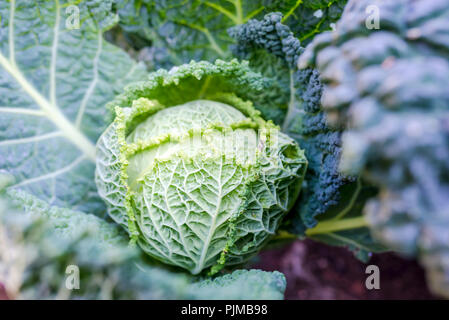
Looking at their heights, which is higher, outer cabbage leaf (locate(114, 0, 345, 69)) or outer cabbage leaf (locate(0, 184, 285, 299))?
outer cabbage leaf (locate(114, 0, 345, 69))

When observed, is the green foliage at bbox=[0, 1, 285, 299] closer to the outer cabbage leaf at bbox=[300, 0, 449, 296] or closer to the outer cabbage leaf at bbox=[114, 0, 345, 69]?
the outer cabbage leaf at bbox=[114, 0, 345, 69]

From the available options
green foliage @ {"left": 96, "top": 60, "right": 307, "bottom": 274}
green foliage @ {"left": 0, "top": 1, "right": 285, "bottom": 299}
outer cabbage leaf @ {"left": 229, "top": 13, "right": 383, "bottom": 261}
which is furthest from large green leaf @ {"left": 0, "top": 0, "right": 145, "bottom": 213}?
outer cabbage leaf @ {"left": 229, "top": 13, "right": 383, "bottom": 261}

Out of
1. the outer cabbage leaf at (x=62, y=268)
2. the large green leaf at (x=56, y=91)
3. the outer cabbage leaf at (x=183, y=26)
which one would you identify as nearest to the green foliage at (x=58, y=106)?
the large green leaf at (x=56, y=91)

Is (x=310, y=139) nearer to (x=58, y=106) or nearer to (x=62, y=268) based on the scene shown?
(x=62, y=268)

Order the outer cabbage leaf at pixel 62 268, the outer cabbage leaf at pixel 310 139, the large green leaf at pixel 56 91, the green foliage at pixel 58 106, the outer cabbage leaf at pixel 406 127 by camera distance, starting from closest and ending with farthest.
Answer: the outer cabbage leaf at pixel 406 127 < the outer cabbage leaf at pixel 62 268 < the outer cabbage leaf at pixel 310 139 < the green foliage at pixel 58 106 < the large green leaf at pixel 56 91

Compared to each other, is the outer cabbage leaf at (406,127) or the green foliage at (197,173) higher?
the outer cabbage leaf at (406,127)

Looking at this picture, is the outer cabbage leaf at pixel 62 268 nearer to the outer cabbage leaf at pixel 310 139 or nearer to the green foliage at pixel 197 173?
the green foliage at pixel 197 173

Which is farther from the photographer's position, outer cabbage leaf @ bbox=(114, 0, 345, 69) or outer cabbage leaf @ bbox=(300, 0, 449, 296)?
outer cabbage leaf @ bbox=(114, 0, 345, 69)
